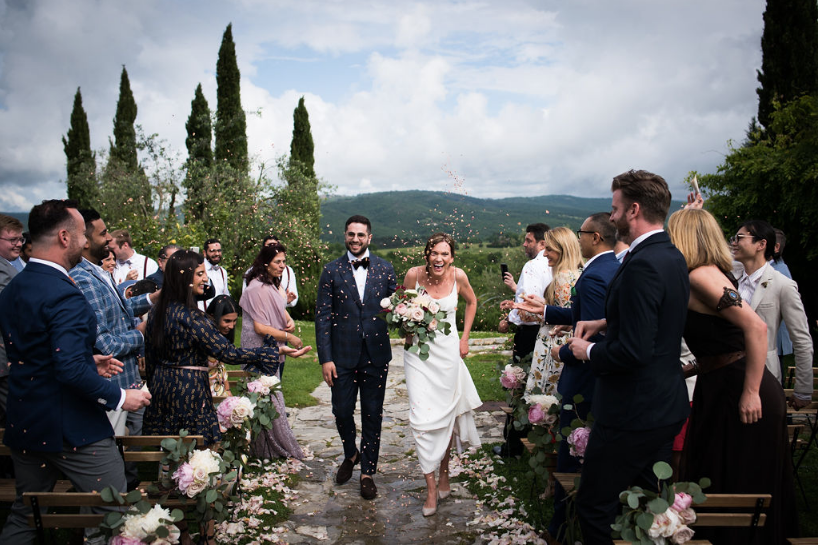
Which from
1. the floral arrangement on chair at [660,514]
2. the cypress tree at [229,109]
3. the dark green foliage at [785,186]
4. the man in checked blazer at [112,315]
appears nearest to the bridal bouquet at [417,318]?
the man in checked blazer at [112,315]

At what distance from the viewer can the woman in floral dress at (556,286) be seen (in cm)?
512

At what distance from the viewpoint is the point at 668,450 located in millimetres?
3021

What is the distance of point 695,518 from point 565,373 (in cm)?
164

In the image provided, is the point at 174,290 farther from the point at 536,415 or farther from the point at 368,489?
the point at 536,415

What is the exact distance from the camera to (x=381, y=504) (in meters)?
5.29

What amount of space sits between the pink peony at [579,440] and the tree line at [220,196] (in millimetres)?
11891

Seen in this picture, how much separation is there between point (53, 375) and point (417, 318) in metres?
2.77

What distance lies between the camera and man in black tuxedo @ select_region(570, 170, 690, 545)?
281 centimetres

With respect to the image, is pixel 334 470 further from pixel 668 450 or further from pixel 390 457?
pixel 668 450

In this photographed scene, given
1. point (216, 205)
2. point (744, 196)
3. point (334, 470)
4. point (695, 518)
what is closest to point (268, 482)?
point (334, 470)

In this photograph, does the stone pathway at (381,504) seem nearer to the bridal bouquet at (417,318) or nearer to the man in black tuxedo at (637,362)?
the bridal bouquet at (417,318)

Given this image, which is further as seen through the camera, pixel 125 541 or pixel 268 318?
pixel 268 318

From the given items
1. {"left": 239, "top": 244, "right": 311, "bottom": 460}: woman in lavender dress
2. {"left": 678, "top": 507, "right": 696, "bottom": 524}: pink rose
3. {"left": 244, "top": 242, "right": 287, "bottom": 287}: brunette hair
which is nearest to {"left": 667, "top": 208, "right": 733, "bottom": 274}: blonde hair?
{"left": 678, "top": 507, "right": 696, "bottom": 524}: pink rose

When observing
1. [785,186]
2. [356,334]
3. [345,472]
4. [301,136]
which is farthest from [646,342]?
[301,136]
